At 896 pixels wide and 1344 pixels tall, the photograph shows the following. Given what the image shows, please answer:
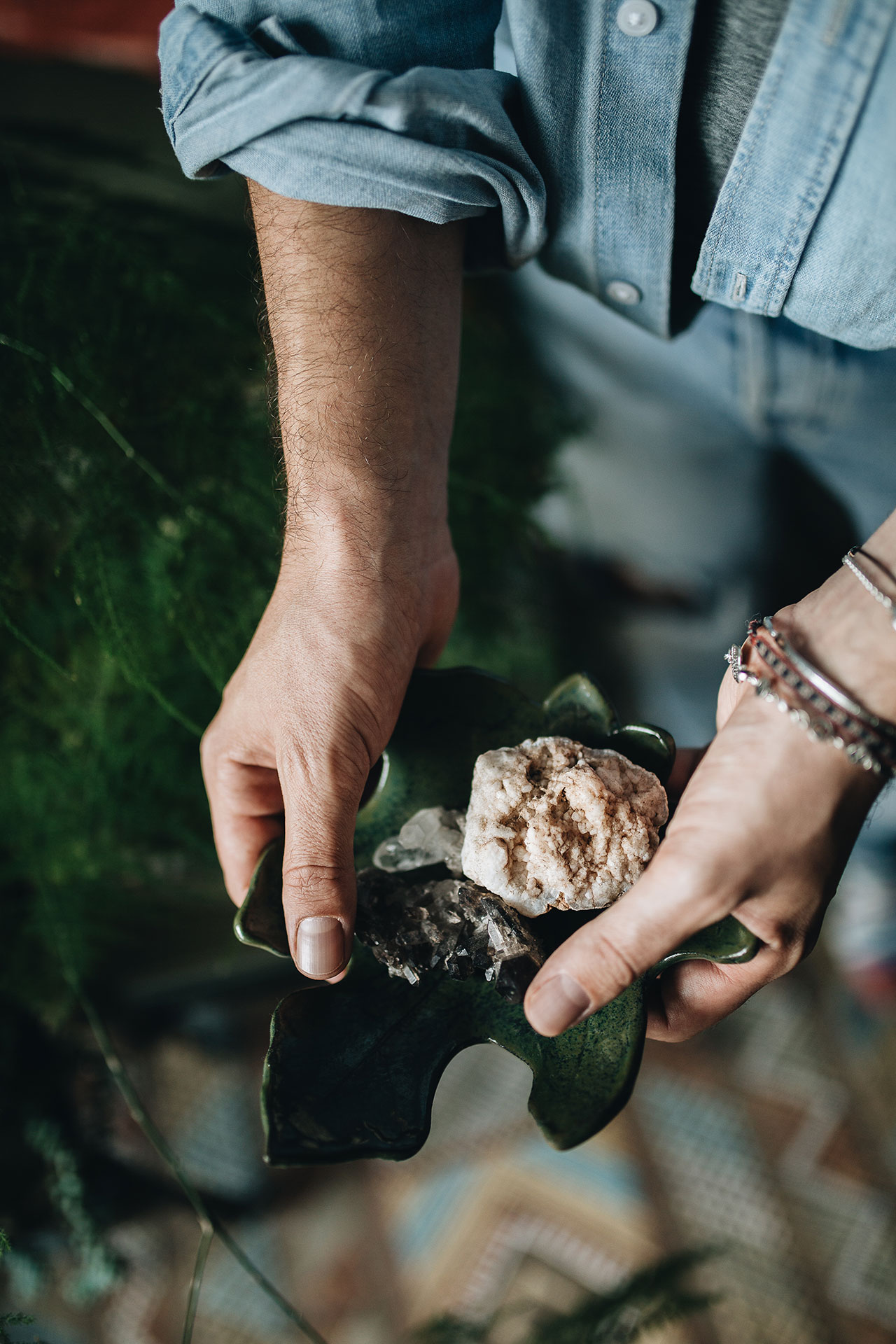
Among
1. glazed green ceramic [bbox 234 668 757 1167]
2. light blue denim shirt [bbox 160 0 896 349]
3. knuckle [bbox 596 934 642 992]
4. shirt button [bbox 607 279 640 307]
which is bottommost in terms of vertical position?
glazed green ceramic [bbox 234 668 757 1167]

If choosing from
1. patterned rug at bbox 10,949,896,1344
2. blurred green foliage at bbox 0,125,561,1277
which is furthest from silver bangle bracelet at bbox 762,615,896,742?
patterned rug at bbox 10,949,896,1344

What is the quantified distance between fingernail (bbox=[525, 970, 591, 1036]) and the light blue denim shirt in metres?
0.68

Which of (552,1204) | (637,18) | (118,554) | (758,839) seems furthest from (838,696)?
(552,1204)

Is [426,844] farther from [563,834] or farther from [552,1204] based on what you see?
[552,1204]

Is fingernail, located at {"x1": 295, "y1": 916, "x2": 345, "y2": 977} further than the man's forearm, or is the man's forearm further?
the man's forearm

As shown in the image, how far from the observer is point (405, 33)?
73cm

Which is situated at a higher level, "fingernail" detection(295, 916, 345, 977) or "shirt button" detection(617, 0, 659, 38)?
"shirt button" detection(617, 0, 659, 38)

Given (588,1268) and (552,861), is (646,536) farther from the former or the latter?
(588,1268)

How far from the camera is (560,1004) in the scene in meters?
0.62

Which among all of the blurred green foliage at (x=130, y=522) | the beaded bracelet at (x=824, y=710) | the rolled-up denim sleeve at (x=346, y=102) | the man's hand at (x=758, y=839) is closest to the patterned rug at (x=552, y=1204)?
the blurred green foliage at (x=130, y=522)

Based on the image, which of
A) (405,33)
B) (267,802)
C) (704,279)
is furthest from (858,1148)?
(405,33)

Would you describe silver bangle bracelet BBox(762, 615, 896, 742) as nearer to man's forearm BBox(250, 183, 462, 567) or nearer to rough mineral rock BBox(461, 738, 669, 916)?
rough mineral rock BBox(461, 738, 669, 916)

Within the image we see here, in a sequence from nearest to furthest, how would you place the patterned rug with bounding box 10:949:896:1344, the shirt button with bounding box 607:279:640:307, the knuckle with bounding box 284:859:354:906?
the knuckle with bounding box 284:859:354:906 < the shirt button with bounding box 607:279:640:307 < the patterned rug with bounding box 10:949:896:1344

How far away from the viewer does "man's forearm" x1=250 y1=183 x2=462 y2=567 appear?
0.81 metres
